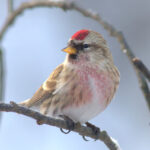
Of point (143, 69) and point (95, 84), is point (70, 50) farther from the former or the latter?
point (143, 69)

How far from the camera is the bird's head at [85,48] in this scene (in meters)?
2.62

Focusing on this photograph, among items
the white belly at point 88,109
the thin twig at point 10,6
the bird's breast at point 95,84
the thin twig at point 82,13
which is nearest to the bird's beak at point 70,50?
the bird's breast at point 95,84

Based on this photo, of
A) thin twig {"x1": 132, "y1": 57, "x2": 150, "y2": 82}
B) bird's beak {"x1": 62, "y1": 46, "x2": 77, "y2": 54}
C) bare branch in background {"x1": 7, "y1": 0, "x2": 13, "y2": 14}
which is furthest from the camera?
bird's beak {"x1": 62, "y1": 46, "x2": 77, "y2": 54}

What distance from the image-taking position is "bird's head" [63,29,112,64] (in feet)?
8.61

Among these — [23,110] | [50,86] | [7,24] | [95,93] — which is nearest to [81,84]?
[95,93]

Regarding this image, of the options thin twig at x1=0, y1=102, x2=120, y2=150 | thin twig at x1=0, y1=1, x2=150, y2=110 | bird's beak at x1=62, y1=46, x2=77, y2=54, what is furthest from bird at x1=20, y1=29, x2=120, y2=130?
thin twig at x1=0, y1=1, x2=150, y2=110

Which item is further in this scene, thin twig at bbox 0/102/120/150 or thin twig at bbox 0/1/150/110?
thin twig at bbox 0/1/150/110

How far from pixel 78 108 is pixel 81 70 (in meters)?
0.30

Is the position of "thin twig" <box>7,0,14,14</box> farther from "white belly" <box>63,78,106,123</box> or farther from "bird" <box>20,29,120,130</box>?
"white belly" <box>63,78,106,123</box>

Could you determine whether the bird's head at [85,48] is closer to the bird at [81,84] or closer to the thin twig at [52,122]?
the bird at [81,84]

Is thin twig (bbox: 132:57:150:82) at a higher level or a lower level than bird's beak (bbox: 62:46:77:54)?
higher

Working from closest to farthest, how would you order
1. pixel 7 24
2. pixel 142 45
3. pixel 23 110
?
pixel 23 110
pixel 7 24
pixel 142 45

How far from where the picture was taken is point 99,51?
9.16 ft

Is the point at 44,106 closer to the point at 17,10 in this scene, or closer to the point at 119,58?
the point at 17,10
